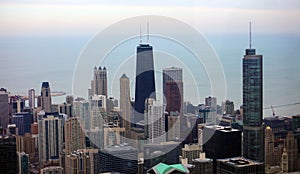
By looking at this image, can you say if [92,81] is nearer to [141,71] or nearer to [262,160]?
[141,71]

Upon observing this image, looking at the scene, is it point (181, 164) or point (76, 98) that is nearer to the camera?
point (76, 98)

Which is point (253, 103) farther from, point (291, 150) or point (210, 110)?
point (210, 110)

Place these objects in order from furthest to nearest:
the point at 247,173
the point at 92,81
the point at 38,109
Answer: the point at 38,109, the point at 247,173, the point at 92,81

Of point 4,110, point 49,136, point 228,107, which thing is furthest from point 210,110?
point 4,110

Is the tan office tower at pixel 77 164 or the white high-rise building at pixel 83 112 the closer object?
the white high-rise building at pixel 83 112

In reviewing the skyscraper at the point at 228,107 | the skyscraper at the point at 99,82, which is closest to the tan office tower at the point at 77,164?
the skyscraper at the point at 99,82

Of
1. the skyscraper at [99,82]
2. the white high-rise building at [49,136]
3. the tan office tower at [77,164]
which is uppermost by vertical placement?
the skyscraper at [99,82]

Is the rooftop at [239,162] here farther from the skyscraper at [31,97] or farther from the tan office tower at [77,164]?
the skyscraper at [31,97]

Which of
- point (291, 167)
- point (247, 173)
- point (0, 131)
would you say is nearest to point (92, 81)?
point (0, 131)

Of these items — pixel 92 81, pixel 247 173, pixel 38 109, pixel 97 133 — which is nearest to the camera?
pixel 92 81
